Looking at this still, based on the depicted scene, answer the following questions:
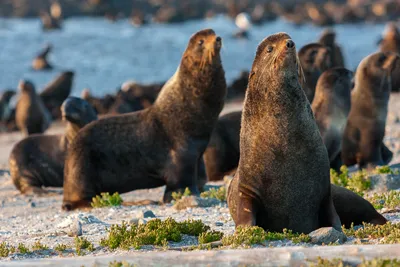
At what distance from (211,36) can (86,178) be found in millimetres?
2049

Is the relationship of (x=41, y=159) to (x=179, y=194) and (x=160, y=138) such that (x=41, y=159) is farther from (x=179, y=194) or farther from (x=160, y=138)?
(x=179, y=194)

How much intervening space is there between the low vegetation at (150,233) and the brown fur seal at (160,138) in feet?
10.8

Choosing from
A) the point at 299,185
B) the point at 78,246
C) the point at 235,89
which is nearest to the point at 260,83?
the point at 299,185

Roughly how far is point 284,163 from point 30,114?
45.5 ft

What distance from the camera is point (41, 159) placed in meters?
12.8

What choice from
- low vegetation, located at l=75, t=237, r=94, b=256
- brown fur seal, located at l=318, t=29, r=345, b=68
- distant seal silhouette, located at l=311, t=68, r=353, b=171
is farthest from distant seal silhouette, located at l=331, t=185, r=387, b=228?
brown fur seal, located at l=318, t=29, r=345, b=68

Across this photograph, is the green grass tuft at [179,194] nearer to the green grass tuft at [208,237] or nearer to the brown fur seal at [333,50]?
the green grass tuft at [208,237]

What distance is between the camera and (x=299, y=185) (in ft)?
20.4

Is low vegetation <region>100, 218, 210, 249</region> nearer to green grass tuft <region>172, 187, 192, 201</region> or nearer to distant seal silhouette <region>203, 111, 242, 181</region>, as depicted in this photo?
green grass tuft <region>172, 187, 192, 201</region>

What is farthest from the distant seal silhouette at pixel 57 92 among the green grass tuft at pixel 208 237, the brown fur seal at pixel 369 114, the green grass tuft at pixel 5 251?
the green grass tuft at pixel 208 237

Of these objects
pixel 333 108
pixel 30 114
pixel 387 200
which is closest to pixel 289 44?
pixel 387 200

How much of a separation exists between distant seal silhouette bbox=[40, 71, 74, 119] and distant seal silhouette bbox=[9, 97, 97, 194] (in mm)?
10770

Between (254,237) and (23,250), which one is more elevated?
(254,237)

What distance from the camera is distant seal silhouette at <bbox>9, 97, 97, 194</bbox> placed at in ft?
40.4
